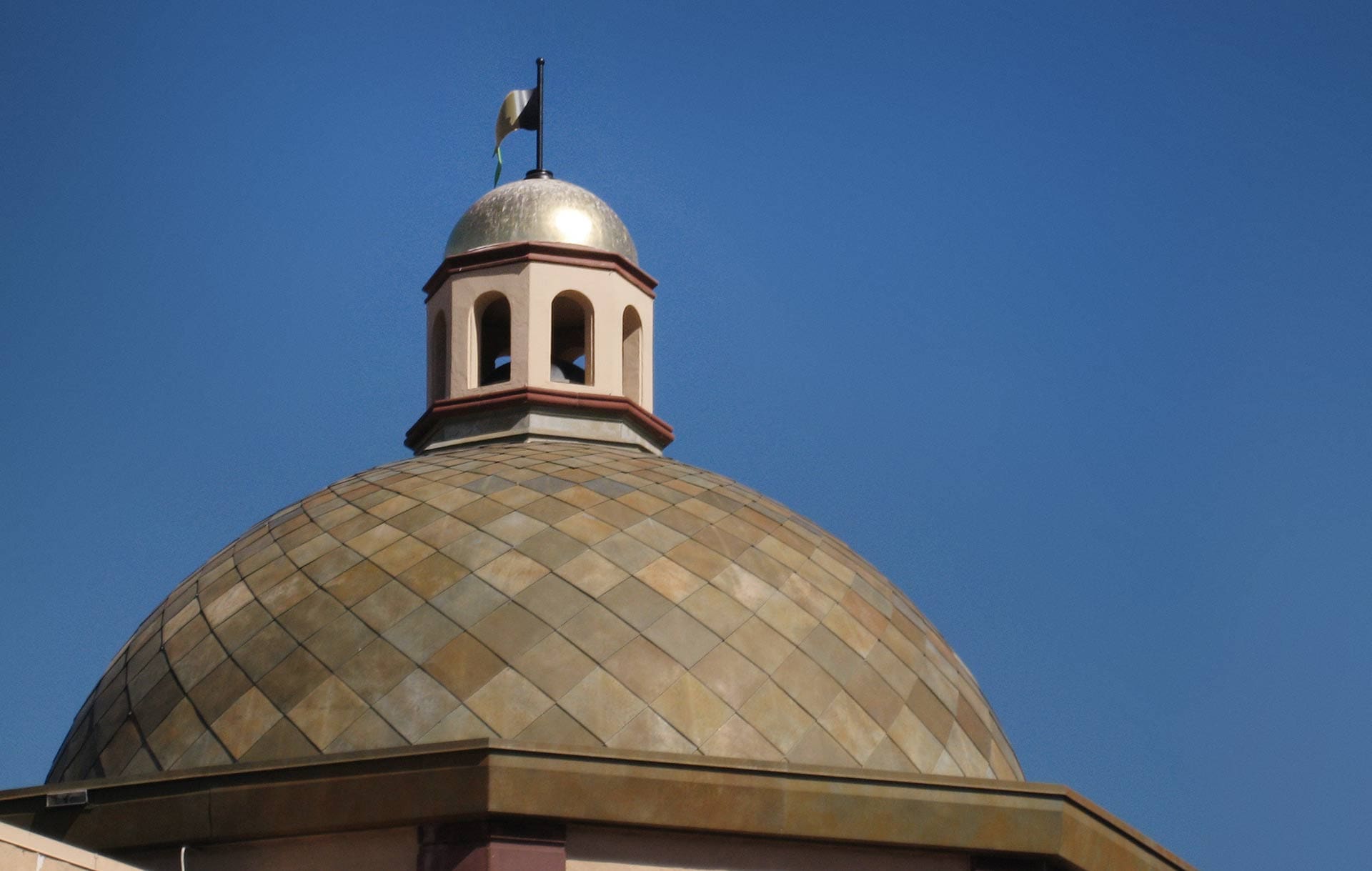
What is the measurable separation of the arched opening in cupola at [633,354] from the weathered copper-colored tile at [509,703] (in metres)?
6.95

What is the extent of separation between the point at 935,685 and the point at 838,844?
2.82 meters

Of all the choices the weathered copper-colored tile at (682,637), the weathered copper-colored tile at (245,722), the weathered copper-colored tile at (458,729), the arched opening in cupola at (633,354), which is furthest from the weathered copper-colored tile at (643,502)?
the arched opening in cupola at (633,354)

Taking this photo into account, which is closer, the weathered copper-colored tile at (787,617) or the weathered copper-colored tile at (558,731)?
the weathered copper-colored tile at (558,731)

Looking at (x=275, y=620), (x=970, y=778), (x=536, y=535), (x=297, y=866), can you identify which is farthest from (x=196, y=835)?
(x=970, y=778)

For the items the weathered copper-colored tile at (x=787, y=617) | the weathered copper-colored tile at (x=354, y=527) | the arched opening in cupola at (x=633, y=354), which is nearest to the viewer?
the weathered copper-colored tile at (x=787, y=617)

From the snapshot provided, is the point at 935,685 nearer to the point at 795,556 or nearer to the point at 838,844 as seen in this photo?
the point at 795,556

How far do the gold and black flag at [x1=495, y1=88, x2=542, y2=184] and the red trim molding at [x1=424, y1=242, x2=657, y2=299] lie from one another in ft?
5.98

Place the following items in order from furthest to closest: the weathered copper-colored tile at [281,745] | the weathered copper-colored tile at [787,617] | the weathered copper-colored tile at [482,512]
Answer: the weathered copper-colored tile at [482,512] → the weathered copper-colored tile at [787,617] → the weathered copper-colored tile at [281,745]

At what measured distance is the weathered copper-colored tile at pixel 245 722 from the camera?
1823 cm

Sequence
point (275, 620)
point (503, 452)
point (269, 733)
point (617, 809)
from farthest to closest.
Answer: point (503, 452) → point (275, 620) → point (269, 733) → point (617, 809)

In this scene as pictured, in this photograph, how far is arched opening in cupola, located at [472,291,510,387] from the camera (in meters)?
24.6

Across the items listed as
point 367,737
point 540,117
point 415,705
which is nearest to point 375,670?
point 415,705

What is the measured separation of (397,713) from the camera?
59.1ft

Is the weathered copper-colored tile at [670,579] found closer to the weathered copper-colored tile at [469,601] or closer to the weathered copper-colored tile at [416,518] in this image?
the weathered copper-colored tile at [469,601]
